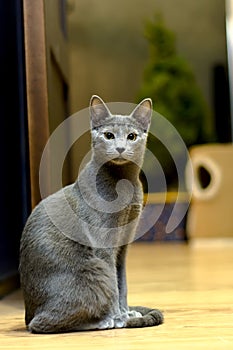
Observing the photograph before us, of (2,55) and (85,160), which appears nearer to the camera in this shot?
(85,160)

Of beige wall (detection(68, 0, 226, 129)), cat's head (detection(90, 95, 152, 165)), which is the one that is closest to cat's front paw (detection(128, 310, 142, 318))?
cat's head (detection(90, 95, 152, 165))

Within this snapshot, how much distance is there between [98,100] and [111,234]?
241 mm

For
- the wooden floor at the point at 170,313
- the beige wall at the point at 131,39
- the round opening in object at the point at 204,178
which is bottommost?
the round opening in object at the point at 204,178

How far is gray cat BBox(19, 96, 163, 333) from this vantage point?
1.12 meters

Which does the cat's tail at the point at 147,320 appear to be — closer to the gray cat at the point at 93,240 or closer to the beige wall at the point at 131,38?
the gray cat at the point at 93,240

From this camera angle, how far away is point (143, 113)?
45.8 inches

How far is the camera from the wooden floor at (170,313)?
1.02 meters

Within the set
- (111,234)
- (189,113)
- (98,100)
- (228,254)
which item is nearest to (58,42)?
(98,100)

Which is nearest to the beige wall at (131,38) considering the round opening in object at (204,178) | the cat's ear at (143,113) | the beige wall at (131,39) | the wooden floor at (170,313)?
the beige wall at (131,39)

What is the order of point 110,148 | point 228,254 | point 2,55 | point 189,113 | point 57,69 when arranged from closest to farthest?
point 110,148, point 2,55, point 57,69, point 228,254, point 189,113

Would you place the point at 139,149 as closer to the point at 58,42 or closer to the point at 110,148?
the point at 110,148

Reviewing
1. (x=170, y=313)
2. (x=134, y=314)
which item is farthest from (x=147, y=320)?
(x=170, y=313)

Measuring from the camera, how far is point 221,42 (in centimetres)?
431

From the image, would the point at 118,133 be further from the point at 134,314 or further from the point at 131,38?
the point at 131,38
